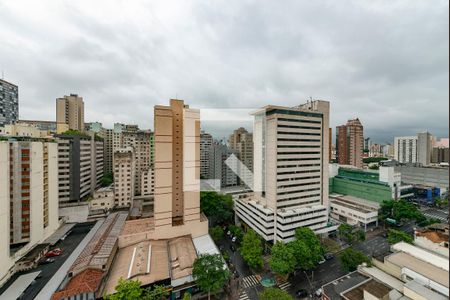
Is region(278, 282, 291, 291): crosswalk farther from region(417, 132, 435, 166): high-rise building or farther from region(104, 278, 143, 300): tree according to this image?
region(417, 132, 435, 166): high-rise building

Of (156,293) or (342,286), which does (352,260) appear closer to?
(342,286)

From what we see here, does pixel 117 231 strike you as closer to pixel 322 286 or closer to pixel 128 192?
pixel 128 192

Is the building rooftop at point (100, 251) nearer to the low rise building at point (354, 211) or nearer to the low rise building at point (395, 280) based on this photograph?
the low rise building at point (395, 280)

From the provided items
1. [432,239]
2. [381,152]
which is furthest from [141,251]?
[381,152]

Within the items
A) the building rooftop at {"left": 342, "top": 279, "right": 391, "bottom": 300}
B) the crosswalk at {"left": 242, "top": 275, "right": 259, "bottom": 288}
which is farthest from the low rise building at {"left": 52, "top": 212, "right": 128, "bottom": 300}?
the building rooftop at {"left": 342, "top": 279, "right": 391, "bottom": 300}

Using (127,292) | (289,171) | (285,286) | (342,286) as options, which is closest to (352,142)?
(289,171)
